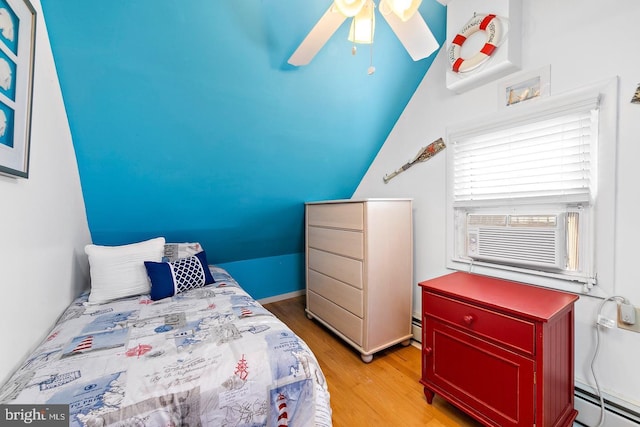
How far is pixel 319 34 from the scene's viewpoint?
4.11 ft

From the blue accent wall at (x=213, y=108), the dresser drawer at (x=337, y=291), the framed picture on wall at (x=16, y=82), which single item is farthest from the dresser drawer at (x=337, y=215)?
the framed picture on wall at (x=16, y=82)

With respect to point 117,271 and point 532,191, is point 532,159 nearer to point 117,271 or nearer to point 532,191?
point 532,191

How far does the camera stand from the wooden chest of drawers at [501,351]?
1.13 metres

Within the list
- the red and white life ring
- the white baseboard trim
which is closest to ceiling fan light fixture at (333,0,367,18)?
the red and white life ring

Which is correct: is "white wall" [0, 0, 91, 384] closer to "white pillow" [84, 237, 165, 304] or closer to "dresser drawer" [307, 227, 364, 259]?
"white pillow" [84, 237, 165, 304]

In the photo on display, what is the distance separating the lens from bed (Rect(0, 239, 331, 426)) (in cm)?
85

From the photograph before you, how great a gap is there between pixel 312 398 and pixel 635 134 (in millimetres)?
1839

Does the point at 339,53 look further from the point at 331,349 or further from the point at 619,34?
the point at 331,349

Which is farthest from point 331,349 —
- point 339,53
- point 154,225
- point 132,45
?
point 132,45

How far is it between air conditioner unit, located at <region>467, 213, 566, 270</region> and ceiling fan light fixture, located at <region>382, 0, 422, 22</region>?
125 cm

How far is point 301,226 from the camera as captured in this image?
3.04 metres

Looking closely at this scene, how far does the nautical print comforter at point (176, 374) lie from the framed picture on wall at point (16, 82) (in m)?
0.75

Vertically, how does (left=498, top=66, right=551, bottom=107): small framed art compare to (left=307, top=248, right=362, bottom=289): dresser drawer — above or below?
above

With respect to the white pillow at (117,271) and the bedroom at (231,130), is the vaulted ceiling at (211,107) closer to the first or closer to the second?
the bedroom at (231,130)
